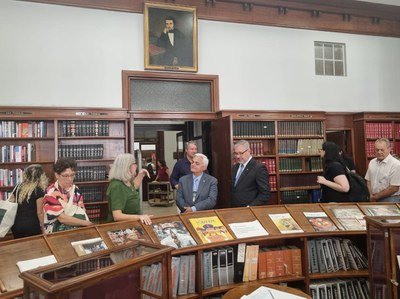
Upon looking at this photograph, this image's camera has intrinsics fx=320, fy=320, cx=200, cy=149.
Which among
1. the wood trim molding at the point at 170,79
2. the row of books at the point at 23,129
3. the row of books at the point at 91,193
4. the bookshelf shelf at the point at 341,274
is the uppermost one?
the wood trim molding at the point at 170,79

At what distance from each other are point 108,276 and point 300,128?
472cm

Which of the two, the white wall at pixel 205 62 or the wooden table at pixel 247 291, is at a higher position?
the white wall at pixel 205 62

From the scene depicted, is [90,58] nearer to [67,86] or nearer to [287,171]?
[67,86]

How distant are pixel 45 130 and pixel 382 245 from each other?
13.8ft

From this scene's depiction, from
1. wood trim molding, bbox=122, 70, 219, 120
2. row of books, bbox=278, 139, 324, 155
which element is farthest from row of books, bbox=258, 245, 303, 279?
wood trim molding, bbox=122, 70, 219, 120

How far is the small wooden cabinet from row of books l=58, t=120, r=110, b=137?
4693 millimetres

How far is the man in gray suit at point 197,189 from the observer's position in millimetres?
3137

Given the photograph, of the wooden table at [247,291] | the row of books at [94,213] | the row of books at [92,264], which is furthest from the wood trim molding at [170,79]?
the row of books at [92,264]

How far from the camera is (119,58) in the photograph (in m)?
4.89

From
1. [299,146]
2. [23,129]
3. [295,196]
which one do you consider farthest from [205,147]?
[23,129]

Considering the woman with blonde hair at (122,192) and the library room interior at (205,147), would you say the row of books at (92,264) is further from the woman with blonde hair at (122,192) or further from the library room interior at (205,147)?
the woman with blonde hair at (122,192)

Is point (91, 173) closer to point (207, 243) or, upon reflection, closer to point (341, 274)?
point (207, 243)

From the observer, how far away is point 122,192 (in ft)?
8.58

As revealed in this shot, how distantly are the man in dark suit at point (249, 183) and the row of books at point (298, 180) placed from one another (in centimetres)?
224
